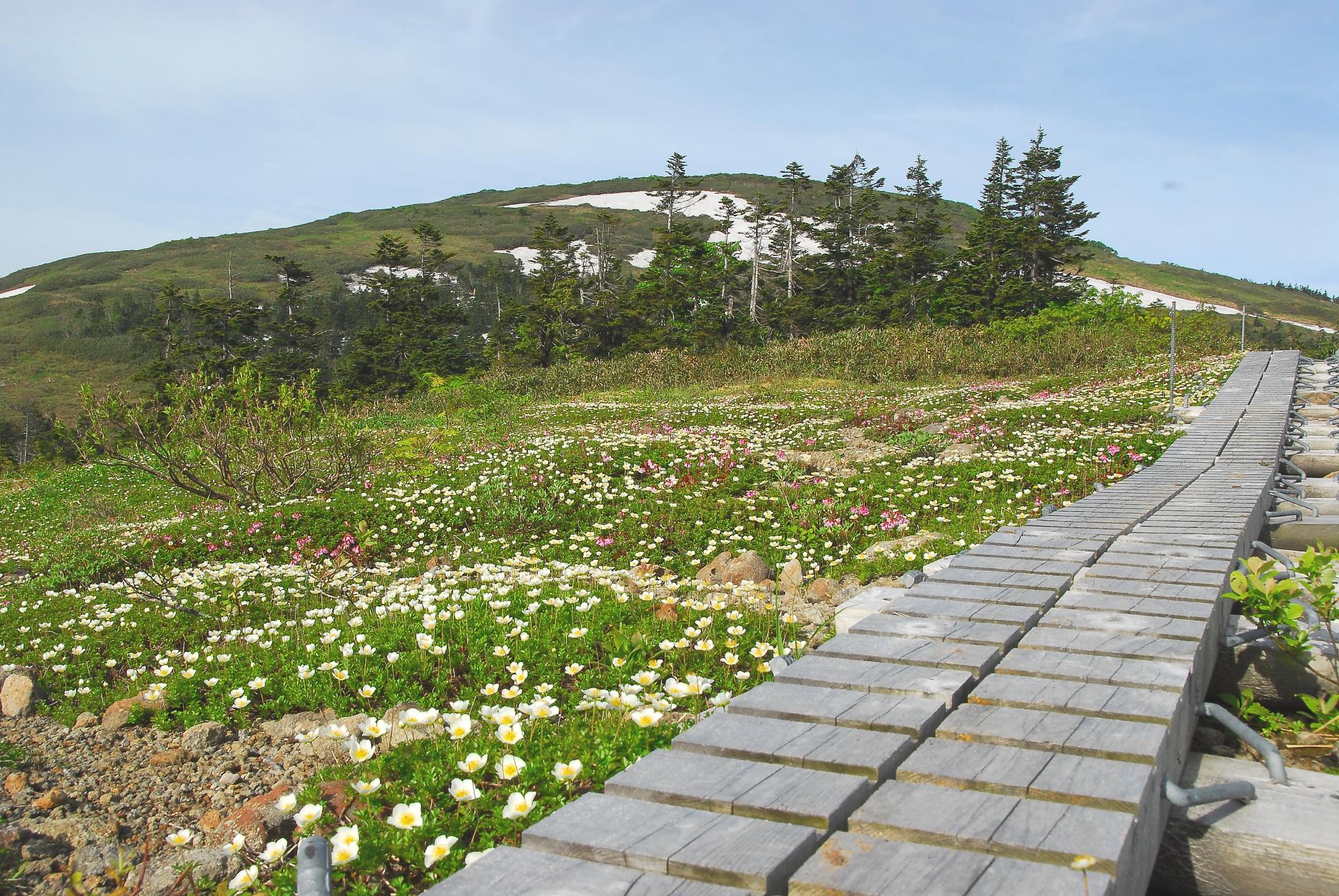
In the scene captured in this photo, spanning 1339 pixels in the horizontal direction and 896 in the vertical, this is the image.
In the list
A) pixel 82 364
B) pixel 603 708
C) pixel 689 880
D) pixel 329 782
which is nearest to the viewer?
pixel 689 880

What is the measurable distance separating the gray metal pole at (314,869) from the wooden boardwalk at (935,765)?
1.38ft

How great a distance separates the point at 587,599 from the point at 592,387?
934 inches

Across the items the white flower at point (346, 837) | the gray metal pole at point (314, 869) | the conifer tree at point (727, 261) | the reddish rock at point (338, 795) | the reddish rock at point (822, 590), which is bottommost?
the reddish rock at point (822, 590)

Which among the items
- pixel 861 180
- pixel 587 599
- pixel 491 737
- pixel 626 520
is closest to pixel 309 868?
pixel 491 737

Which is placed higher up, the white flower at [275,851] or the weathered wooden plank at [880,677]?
the weathered wooden plank at [880,677]

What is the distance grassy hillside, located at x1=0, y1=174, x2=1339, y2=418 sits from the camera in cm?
7288

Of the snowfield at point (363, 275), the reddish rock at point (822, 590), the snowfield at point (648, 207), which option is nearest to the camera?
the reddish rock at point (822, 590)

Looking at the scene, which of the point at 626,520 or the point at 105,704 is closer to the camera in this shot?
the point at 105,704

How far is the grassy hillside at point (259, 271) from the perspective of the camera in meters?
72.9

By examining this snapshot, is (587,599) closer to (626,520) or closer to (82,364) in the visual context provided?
(626,520)

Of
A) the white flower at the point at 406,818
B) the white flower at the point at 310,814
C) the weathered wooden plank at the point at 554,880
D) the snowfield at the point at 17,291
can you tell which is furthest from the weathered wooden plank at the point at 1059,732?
the snowfield at the point at 17,291

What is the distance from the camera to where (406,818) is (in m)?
2.51

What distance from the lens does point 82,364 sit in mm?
A: 73062

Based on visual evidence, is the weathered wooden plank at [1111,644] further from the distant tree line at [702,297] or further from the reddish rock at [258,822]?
the distant tree line at [702,297]
